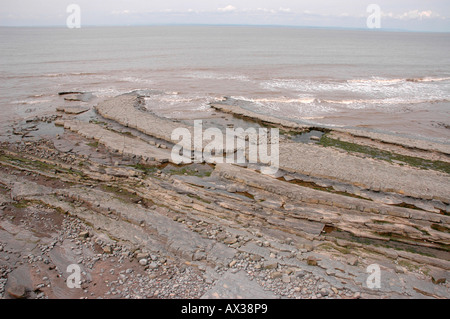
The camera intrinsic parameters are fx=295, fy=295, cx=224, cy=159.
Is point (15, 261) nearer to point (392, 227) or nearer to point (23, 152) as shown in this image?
point (23, 152)

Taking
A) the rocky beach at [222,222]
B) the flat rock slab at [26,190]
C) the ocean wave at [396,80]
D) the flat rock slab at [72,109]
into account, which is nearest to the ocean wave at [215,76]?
the ocean wave at [396,80]

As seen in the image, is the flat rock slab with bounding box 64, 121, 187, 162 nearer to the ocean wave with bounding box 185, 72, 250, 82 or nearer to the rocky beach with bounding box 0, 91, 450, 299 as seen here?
the rocky beach with bounding box 0, 91, 450, 299

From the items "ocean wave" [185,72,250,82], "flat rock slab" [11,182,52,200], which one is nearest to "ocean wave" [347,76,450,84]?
"ocean wave" [185,72,250,82]

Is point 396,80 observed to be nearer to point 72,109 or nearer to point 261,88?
point 261,88

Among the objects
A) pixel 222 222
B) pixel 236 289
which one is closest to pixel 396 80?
pixel 222 222

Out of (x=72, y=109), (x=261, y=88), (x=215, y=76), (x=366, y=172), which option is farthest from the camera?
(x=215, y=76)

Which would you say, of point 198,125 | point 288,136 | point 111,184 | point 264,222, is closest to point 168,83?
point 198,125

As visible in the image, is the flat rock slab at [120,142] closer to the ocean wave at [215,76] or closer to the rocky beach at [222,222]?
the rocky beach at [222,222]
